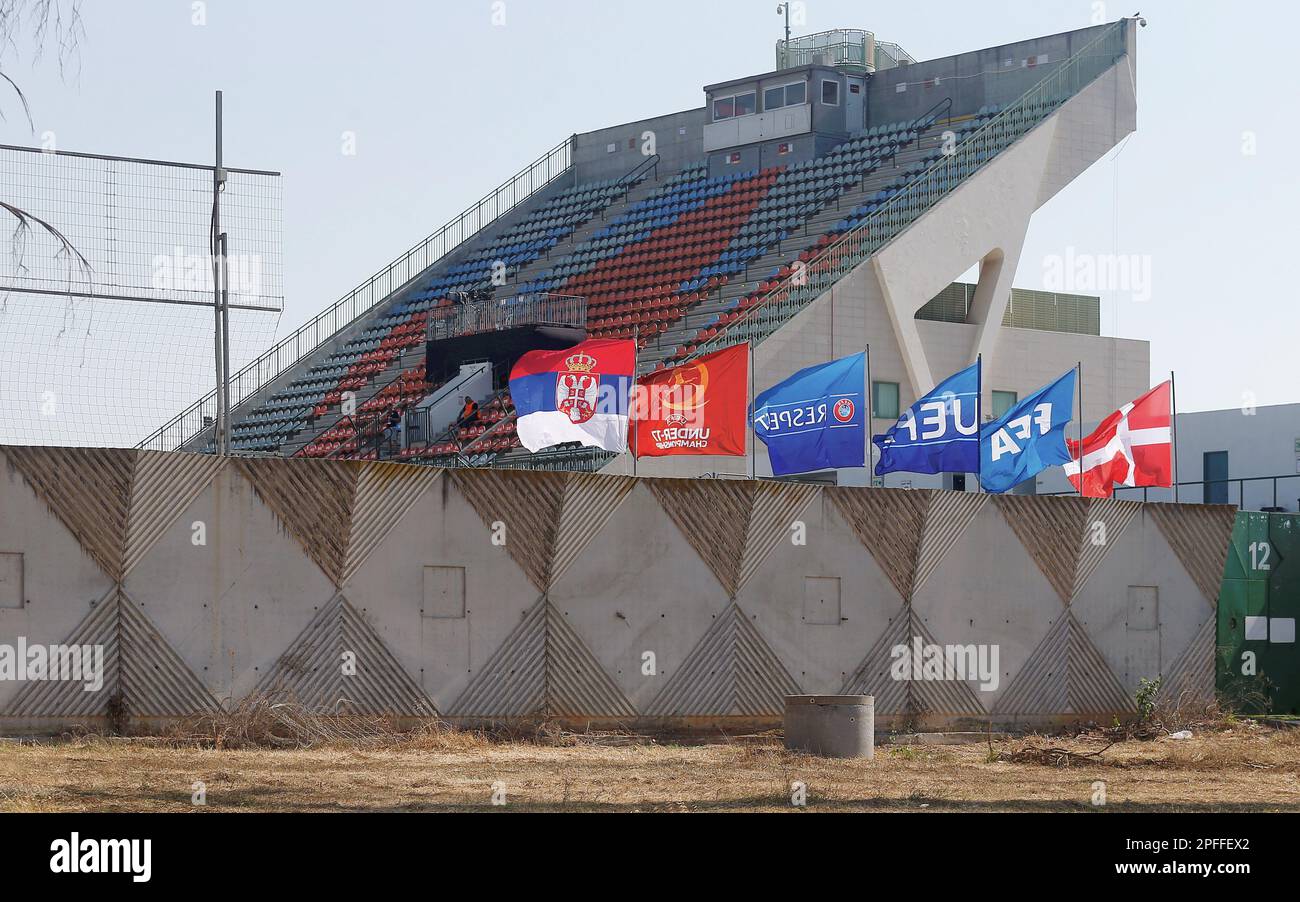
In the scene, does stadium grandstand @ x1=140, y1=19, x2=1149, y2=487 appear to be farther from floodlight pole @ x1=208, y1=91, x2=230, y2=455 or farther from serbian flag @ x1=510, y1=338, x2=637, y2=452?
floodlight pole @ x1=208, y1=91, x2=230, y2=455

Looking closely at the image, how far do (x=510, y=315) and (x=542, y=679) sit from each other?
2428 centimetres

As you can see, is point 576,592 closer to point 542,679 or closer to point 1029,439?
point 542,679

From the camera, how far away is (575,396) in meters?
25.5

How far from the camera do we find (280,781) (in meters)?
15.6

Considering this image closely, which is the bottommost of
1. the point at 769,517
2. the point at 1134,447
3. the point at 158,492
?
the point at 769,517

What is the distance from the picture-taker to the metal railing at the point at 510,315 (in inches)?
1721

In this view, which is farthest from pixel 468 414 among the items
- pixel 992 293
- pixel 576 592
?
pixel 576 592

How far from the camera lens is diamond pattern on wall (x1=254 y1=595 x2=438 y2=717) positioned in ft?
62.1

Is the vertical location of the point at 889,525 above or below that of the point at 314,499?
below

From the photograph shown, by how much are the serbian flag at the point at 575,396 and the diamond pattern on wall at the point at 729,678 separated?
14.2ft

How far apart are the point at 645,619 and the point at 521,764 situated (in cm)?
368

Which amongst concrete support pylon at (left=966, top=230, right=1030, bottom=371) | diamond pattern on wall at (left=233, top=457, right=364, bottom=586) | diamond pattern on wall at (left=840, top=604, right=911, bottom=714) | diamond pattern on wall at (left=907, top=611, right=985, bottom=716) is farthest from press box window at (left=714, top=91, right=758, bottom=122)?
diamond pattern on wall at (left=233, top=457, right=364, bottom=586)
